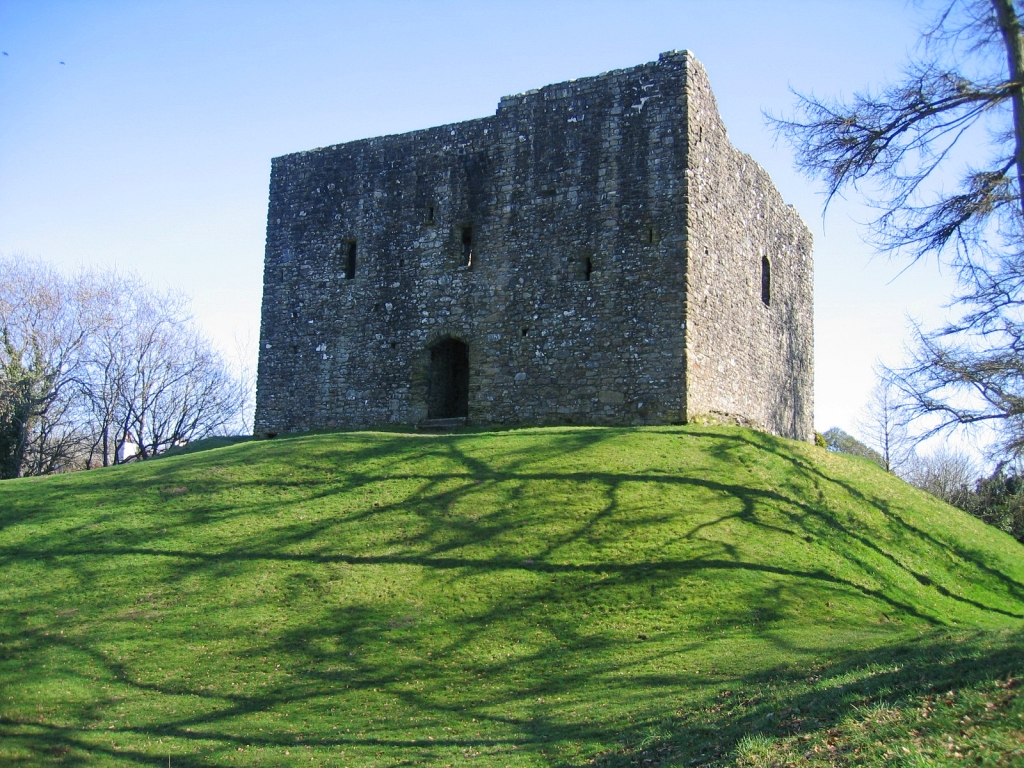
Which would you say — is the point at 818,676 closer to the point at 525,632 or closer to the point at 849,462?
the point at 525,632

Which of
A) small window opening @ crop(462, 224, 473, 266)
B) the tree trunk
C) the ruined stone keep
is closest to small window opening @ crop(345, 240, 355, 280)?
the ruined stone keep

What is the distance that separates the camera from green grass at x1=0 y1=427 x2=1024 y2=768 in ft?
29.6

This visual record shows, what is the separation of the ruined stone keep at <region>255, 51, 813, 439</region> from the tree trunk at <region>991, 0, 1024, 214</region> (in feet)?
31.5

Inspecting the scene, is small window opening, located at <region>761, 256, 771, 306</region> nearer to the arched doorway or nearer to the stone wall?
the stone wall

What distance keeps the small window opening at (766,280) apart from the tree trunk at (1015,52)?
14241 mm

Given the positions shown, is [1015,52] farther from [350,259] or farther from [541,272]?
[350,259]

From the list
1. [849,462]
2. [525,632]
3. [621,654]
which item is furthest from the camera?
[849,462]

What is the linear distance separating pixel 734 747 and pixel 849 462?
594 inches

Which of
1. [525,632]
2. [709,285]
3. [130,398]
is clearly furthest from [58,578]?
[130,398]

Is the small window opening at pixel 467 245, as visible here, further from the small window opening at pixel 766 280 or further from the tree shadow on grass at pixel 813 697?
the tree shadow on grass at pixel 813 697

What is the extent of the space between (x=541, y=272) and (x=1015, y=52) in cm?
1242

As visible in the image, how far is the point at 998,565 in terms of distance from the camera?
18141mm

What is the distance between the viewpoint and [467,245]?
78.5 ft

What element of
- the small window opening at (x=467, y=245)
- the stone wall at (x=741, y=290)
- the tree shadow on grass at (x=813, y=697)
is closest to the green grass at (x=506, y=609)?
the tree shadow on grass at (x=813, y=697)
